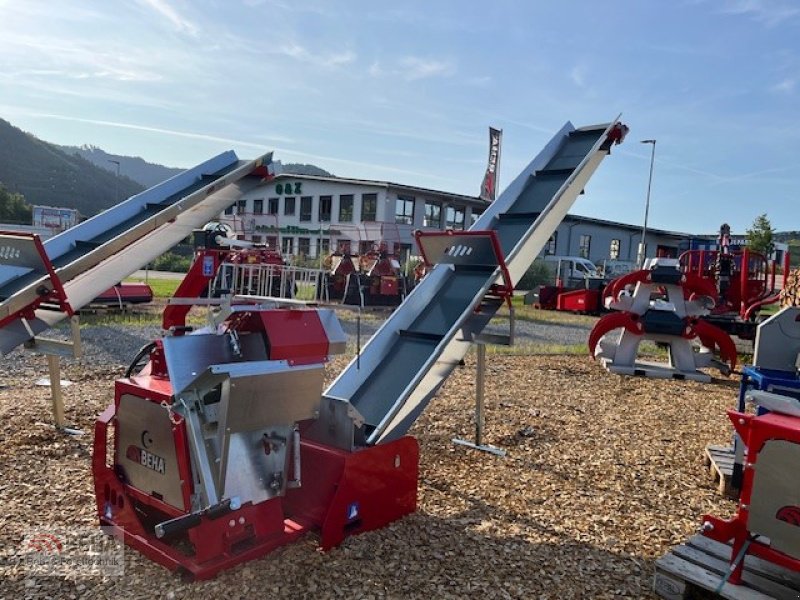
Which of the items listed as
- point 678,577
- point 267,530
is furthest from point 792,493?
point 267,530

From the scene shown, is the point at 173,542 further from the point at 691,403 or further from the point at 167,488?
the point at 691,403

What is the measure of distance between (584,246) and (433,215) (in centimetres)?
1342

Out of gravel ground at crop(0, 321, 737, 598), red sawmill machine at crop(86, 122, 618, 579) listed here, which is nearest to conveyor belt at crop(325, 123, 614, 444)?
red sawmill machine at crop(86, 122, 618, 579)

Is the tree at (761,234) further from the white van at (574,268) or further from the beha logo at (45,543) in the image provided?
the beha logo at (45,543)

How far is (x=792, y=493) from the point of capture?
2.74 m

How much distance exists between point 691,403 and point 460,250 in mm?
4981

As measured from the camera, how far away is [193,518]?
2.85 m

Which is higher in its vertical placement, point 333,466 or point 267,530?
point 333,466

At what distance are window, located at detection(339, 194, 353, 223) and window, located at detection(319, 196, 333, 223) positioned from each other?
3.20 ft

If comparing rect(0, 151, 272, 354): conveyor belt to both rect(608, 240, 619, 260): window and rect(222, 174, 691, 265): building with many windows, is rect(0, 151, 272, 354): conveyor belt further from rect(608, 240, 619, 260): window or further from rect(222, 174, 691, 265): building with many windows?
rect(608, 240, 619, 260): window

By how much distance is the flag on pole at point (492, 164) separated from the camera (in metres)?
32.6

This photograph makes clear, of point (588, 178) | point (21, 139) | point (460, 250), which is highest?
point (21, 139)

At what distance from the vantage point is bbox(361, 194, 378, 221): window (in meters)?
33.6

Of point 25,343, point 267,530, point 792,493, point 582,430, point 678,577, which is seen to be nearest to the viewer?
point 792,493
